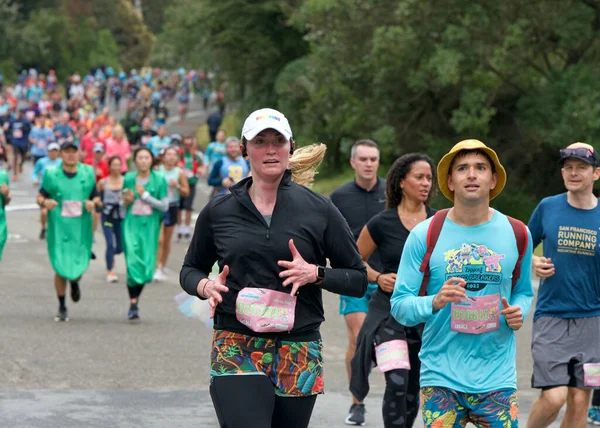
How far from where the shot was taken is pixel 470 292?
5.48 metres

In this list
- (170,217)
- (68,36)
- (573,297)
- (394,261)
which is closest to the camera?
(573,297)

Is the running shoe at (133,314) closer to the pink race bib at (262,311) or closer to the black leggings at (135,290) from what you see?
the black leggings at (135,290)

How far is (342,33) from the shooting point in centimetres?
2844

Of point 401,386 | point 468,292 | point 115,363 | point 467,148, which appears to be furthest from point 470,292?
point 115,363

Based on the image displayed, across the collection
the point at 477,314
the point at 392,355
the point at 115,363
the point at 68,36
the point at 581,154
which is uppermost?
the point at 68,36

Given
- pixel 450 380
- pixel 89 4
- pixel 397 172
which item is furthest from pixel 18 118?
pixel 89 4

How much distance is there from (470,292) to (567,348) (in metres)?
A: 2.07

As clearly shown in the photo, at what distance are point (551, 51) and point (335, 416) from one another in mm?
18046

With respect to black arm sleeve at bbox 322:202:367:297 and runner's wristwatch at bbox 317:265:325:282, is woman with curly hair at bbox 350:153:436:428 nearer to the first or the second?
black arm sleeve at bbox 322:202:367:297

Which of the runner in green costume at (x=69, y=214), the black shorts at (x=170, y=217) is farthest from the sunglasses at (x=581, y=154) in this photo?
the black shorts at (x=170, y=217)

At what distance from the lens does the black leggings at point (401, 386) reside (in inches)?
284

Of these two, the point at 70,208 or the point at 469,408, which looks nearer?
the point at 469,408

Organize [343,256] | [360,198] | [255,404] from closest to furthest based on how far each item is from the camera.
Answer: [255,404] < [343,256] < [360,198]

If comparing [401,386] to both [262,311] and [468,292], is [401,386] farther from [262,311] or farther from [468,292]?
[262,311]
